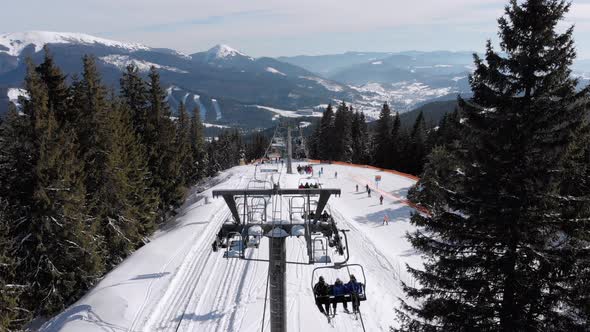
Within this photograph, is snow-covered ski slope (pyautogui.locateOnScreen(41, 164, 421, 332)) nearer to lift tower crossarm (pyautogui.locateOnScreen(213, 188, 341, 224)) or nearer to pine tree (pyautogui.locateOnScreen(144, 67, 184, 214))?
pine tree (pyautogui.locateOnScreen(144, 67, 184, 214))

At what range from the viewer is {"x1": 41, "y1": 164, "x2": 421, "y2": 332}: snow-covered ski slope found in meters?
17.2

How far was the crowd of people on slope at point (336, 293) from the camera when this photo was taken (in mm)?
13203

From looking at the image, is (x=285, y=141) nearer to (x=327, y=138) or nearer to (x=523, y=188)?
(x=523, y=188)

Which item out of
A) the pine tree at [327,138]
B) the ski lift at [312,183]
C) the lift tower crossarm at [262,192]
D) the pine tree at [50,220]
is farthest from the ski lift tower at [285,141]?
the pine tree at [327,138]

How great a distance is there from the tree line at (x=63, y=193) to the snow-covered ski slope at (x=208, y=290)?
2.18 m

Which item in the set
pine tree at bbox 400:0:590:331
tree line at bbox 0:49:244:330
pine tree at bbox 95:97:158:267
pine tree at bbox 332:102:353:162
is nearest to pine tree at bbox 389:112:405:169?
pine tree at bbox 332:102:353:162

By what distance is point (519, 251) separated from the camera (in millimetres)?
10016

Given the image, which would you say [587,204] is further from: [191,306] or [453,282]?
[191,306]

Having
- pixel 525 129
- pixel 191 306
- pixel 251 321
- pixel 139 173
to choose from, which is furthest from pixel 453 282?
pixel 139 173

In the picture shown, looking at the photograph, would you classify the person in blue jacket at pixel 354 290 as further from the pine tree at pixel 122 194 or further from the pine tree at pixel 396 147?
the pine tree at pixel 396 147

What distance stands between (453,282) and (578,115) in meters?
5.23

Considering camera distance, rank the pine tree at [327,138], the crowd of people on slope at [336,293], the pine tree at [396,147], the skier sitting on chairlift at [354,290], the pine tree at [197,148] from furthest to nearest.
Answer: the pine tree at [327,138] → the pine tree at [197,148] → the pine tree at [396,147] → the crowd of people on slope at [336,293] → the skier sitting on chairlift at [354,290]

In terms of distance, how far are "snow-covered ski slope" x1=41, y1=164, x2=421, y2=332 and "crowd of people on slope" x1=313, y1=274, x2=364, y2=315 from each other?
380 centimetres

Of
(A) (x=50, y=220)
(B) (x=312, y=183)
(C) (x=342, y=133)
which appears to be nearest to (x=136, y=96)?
(A) (x=50, y=220)
